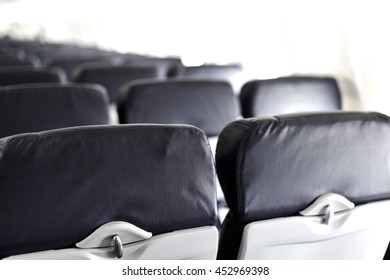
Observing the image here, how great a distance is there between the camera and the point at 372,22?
406cm

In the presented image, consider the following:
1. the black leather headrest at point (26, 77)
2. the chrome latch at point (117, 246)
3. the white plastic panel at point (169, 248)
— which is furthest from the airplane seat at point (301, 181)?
the black leather headrest at point (26, 77)

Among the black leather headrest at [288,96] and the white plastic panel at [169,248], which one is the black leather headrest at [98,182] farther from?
the black leather headrest at [288,96]

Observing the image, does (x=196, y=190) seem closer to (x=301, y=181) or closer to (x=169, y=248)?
(x=169, y=248)

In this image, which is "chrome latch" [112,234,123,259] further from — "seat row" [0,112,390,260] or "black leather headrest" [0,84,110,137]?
"black leather headrest" [0,84,110,137]

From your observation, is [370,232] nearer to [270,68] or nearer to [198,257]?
[198,257]

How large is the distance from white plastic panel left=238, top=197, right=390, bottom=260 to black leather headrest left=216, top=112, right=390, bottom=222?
0.04 metres

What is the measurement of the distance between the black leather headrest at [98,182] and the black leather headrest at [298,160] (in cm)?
10

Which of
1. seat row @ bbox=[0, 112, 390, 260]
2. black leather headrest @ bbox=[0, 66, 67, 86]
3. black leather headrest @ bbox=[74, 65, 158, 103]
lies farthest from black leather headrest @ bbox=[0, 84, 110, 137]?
black leather headrest @ bbox=[74, 65, 158, 103]

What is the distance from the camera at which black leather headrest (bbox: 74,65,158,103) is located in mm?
4672

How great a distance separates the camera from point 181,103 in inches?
120

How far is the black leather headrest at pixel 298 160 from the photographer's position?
60.3 inches

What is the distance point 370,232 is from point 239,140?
57cm

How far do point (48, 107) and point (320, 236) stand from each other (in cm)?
154
